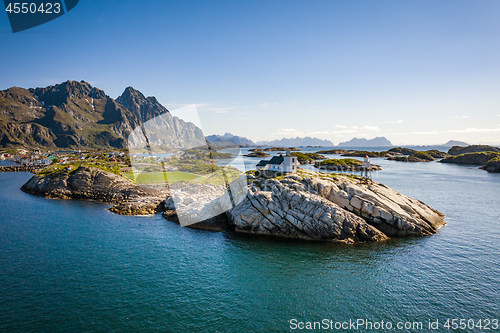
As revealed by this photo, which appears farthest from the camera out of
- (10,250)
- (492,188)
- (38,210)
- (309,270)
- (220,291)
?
(492,188)

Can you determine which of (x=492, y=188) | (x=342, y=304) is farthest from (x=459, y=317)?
(x=492, y=188)

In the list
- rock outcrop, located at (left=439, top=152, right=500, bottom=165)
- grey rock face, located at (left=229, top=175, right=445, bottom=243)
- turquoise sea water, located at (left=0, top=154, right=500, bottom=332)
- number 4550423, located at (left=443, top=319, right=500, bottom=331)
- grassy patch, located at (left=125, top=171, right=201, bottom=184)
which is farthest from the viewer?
rock outcrop, located at (left=439, top=152, right=500, bottom=165)

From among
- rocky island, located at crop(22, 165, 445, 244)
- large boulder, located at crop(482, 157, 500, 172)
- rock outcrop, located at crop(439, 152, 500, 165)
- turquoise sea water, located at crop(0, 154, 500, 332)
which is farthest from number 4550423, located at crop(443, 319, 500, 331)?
rock outcrop, located at crop(439, 152, 500, 165)

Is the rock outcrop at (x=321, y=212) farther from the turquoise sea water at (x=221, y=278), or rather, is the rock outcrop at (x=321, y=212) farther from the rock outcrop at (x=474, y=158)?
the rock outcrop at (x=474, y=158)

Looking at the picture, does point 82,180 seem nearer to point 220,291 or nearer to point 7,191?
point 7,191

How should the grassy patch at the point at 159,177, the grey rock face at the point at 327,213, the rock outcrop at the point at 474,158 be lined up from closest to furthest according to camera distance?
the grey rock face at the point at 327,213
the grassy patch at the point at 159,177
the rock outcrop at the point at 474,158

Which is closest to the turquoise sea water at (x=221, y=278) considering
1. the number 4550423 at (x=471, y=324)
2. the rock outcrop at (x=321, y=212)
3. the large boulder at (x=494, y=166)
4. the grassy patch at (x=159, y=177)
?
the number 4550423 at (x=471, y=324)

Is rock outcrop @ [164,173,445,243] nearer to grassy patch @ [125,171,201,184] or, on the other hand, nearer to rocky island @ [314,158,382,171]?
grassy patch @ [125,171,201,184]
